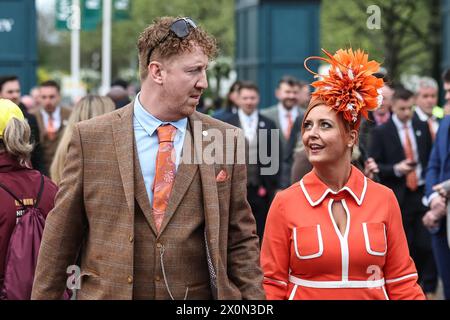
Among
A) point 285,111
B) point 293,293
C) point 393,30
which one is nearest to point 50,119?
point 285,111

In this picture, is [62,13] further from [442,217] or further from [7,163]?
[7,163]

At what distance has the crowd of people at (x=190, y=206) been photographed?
14.8ft

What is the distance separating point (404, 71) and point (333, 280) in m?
36.9

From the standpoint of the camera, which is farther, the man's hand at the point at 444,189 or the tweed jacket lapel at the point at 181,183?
the man's hand at the point at 444,189

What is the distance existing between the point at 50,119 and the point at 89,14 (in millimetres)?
19586

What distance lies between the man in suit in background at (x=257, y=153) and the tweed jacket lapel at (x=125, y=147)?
6582mm

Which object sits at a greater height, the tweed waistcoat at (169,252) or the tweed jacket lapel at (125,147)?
the tweed jacket lapel at (125,147)

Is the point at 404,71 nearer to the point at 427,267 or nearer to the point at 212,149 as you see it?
the point at 427,267

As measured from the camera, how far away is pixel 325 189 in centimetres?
524

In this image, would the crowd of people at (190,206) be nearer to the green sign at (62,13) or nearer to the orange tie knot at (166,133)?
the orange tie knot at (166,133)

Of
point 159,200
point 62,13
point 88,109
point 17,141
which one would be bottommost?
point 159,200

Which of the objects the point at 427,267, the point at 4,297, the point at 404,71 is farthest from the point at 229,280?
the point at 404,71

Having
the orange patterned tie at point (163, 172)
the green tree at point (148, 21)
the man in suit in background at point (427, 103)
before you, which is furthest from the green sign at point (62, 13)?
the orange patterned tie at point (163, 172)
